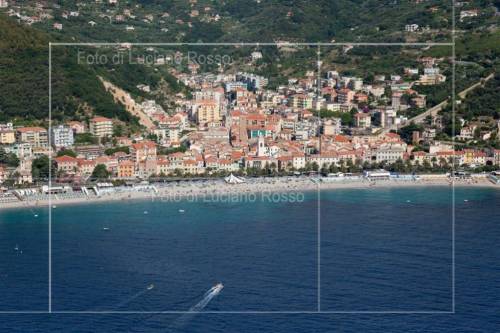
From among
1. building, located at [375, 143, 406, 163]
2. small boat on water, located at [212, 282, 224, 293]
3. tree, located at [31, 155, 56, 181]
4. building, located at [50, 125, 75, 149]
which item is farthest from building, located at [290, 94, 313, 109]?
small boat on water, located at [212, 282, 224, 293]

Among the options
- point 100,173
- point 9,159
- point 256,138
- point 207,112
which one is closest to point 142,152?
point 100,173

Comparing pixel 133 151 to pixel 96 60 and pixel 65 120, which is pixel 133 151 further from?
pixel 96 60

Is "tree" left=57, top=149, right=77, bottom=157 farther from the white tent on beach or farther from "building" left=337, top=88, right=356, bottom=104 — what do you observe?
"building" left=337, top=88, right=356, bottom=104

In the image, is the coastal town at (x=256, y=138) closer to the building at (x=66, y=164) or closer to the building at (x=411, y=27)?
the building at (x=66, y=164)

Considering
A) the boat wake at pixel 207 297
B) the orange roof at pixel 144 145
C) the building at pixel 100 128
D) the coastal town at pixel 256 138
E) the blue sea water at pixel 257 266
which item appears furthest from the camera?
the building at pixel 100 128

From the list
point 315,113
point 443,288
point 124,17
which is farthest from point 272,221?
point 124,17

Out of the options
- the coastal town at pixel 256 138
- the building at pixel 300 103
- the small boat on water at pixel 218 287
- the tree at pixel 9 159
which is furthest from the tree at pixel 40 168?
the small boat on water at pixel 218 287

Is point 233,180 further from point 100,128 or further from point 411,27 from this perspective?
point 411,27
